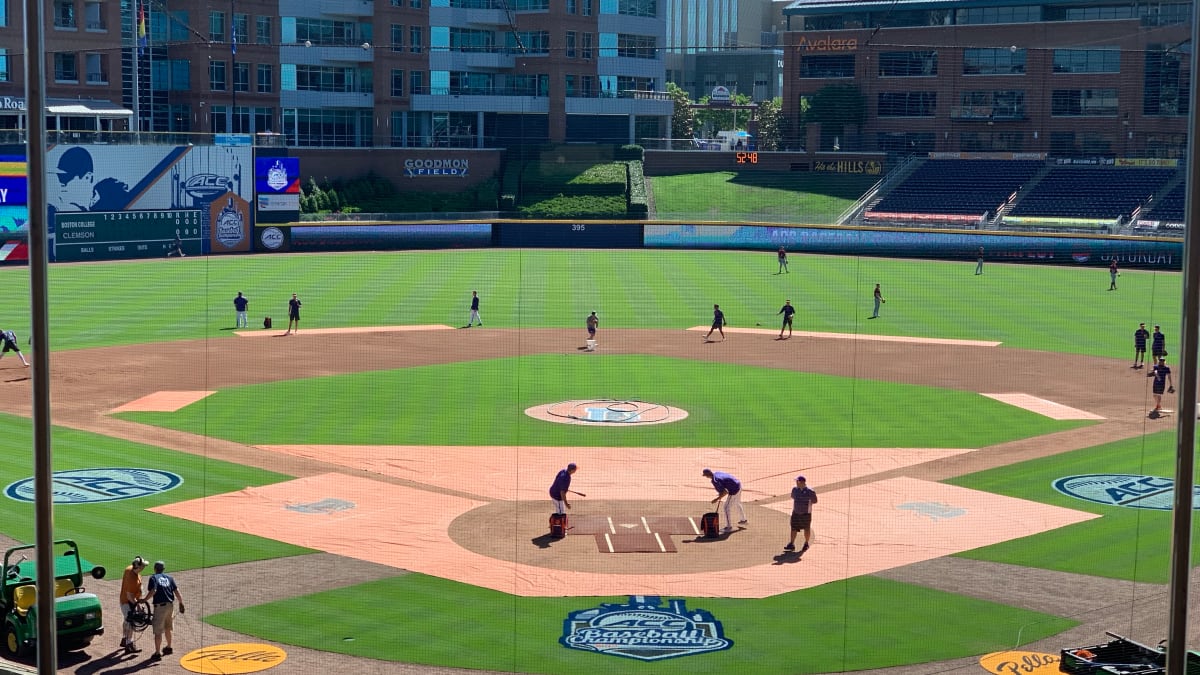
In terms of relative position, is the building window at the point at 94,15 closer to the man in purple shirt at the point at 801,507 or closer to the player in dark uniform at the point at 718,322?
the player in dark uniform at the point at 718,322

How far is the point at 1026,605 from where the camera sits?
56.9ft

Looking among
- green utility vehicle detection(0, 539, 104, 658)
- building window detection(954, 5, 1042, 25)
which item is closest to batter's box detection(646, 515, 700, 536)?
green utility vehicle detection(0, 539, 104, 658)

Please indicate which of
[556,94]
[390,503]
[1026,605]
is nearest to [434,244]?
[556,94]

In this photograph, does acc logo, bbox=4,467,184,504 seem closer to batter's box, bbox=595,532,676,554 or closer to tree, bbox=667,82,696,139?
batter's box, bbox=595,532,676,554

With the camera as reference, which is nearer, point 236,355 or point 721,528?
point 721,528

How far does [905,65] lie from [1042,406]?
171 feet

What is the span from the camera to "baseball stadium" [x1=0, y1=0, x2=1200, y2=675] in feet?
54.6

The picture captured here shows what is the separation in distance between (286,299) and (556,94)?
126 ft

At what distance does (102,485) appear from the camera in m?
22.9

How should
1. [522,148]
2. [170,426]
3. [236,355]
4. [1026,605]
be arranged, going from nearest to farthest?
[1026,605] < [170,426] < [236,355] < [522,148]

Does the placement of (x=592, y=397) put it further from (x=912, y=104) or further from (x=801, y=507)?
(x=912, y=104)

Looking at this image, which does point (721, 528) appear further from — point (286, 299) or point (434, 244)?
point (434, 244)

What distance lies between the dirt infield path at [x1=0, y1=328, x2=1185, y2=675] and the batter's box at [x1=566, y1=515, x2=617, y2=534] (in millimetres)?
3344

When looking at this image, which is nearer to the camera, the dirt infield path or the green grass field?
the green grass field
